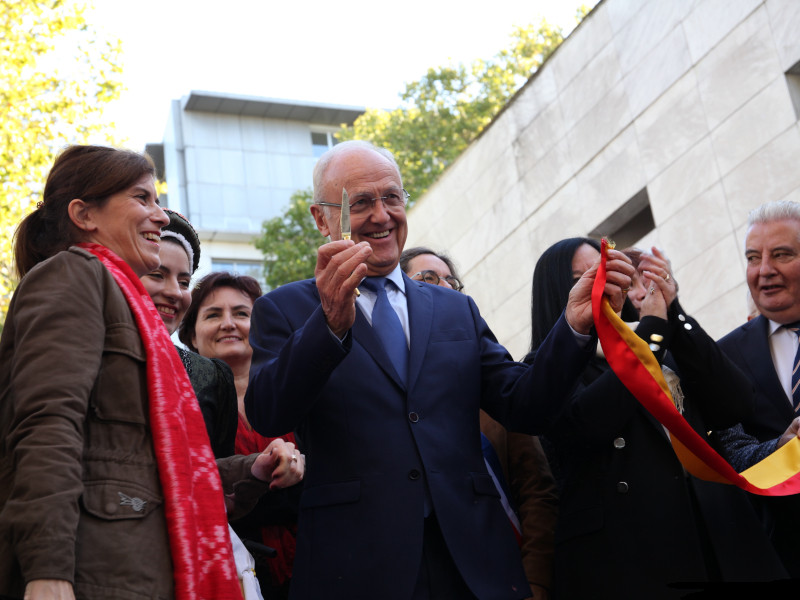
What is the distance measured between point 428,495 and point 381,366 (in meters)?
0.50

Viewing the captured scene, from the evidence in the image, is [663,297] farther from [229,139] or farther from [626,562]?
[229,139]

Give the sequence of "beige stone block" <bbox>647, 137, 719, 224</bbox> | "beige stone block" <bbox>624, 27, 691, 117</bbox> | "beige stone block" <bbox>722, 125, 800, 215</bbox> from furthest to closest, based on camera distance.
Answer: "beige stone block" <bbox>624, 27, 691, 117</bbox>, "beige stone block" <bbox>647, 137, 719, 224</bbox>, "beige stone block" <bbox>722, 125, 800, 215</bbox>

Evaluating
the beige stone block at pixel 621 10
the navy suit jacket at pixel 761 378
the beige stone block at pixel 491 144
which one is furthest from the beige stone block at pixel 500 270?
the navy suit jacket at pixel 761 378

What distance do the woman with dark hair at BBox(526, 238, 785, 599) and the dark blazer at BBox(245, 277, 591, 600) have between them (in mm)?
399

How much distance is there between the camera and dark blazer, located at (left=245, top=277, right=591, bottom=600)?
3285mm

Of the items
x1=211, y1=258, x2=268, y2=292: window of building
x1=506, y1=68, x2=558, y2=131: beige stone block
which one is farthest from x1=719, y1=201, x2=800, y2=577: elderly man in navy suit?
x1=211, y1=258, x2=268, y2=292: window of building

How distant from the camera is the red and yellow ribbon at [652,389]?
3.59 meters

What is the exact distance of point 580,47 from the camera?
1595 centimetres

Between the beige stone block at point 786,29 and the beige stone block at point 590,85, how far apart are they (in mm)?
3396

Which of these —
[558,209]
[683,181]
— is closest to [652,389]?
[683,181]

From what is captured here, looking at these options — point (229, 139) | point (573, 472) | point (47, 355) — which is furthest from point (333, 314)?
point (229, 139)

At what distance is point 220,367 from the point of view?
15.0 feet

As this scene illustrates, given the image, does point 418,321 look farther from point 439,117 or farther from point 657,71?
point 439,117

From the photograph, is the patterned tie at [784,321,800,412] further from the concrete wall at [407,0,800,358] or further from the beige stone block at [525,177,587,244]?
the beige stone block at [525,177,587,244]
